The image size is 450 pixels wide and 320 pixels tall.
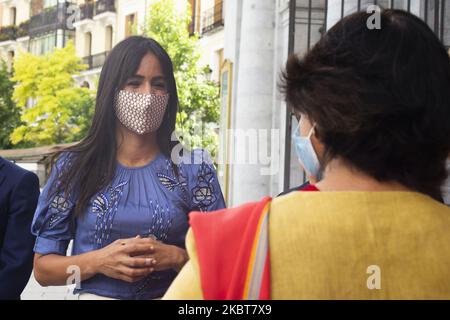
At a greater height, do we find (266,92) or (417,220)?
(266,92)

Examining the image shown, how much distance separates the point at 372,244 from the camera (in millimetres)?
1412

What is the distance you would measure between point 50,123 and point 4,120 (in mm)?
4607

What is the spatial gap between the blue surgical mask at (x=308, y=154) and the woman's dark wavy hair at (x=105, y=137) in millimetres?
1084

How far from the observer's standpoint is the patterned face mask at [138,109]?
271cm

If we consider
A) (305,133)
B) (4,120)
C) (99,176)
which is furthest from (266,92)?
(4,120)

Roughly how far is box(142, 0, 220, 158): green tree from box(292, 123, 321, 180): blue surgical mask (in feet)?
67.7

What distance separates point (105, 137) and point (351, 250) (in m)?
1.53

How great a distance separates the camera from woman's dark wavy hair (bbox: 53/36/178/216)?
260 cm

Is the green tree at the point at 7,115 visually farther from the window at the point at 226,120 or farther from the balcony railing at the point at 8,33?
the window at the point at 226,120

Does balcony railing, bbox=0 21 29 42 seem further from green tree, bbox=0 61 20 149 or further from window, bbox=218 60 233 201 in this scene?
window, bbox=218 60 233 201

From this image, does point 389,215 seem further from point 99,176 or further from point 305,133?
point 99,176

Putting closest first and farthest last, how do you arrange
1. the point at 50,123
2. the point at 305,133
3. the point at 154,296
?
the point at 305,133 < the point at 154,296 < the point at 50,123
